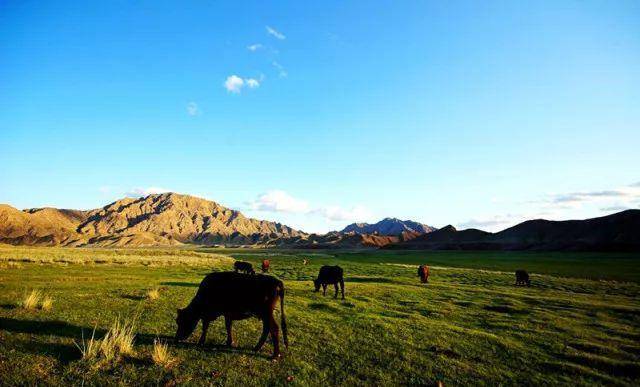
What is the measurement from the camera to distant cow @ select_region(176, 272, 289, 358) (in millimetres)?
10023

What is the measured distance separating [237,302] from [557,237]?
179 m

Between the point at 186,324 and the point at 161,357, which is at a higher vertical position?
the point at 186,324

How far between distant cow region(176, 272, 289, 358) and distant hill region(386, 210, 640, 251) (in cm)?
15037

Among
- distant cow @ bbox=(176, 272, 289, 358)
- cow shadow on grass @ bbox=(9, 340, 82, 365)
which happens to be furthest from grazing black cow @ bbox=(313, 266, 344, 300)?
cow shadow on grass @ bbox=(9, 340, 82, 365)

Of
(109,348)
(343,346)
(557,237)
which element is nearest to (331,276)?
(343,346)

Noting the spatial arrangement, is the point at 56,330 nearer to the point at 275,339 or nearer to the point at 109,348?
the point at 109,348

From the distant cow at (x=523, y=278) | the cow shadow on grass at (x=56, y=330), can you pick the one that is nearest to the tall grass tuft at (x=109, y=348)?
the cow shadow on grass at (x=56, y=330)

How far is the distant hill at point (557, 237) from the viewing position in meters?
126

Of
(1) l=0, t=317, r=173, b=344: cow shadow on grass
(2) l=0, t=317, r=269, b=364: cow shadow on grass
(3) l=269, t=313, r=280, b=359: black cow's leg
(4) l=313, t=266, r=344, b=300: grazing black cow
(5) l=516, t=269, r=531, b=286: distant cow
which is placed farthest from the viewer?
(5) l=516, t=269, r=531, b=286: distant cow

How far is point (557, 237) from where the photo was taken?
490ft

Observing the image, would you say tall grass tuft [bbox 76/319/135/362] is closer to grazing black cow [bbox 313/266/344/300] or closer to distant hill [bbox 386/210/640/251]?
grazing black cow [bbox 313/266/344/300]

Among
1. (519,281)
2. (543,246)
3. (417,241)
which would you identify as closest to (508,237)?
(543,246)

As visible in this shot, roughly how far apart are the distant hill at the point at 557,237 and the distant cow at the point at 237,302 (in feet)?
493

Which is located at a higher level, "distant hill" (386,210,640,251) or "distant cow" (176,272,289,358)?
"distant hill" (386,210,640,251)
